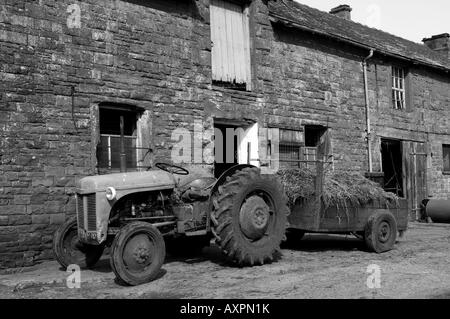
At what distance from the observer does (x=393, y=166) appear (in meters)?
16.8

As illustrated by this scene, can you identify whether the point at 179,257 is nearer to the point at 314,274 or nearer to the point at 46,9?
the point at 314,274

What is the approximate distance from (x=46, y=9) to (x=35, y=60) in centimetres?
94

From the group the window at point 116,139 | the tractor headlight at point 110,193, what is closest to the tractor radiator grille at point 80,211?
the tractor headlight at point 110,193

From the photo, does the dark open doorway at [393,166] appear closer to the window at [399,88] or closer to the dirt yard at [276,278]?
the window at [399,88]

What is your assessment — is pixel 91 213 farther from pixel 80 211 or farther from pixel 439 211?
pixel 439 211

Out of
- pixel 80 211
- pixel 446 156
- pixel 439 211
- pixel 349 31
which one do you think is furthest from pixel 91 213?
pixel 446 156

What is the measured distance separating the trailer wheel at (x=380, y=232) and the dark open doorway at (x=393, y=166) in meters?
8.10

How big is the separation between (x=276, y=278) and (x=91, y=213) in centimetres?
238

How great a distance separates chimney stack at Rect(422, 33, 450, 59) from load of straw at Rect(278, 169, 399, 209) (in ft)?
50.8

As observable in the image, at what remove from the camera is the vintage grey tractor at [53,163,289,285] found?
225 inches

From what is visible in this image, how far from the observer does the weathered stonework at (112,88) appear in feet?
26.2

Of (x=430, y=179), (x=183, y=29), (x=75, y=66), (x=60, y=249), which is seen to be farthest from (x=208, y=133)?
(x=430, y=179)

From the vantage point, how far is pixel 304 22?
43.3 feet
